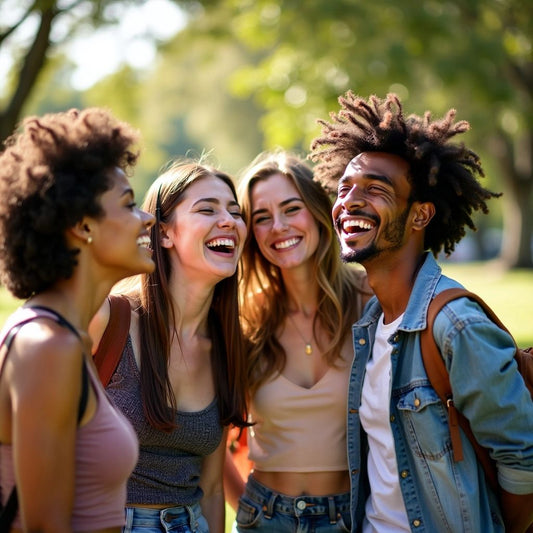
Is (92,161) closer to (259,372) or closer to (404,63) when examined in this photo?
(259,372)

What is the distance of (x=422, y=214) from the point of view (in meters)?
4.02

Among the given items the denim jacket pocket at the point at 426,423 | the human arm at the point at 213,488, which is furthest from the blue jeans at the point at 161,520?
the denim jacket pocket at the point at 426,423

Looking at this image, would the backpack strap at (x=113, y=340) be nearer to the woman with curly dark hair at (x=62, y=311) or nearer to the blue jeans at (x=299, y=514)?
the woman with curly dark hair at (x=62, y=311)

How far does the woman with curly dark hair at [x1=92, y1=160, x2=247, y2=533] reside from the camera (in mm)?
3771

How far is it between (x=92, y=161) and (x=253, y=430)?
2.36m

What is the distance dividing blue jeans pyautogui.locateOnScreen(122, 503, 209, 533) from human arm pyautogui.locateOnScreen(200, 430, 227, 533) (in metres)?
0.34

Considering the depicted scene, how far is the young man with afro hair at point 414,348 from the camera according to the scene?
3.27 meters

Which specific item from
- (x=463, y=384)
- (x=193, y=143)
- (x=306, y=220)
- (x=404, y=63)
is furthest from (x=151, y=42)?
(x=193, y=143)

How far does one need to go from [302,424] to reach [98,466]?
1.95m

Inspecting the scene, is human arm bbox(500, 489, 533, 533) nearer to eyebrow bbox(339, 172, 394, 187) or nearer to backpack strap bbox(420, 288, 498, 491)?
backpack strap bbox(420, 288, 498, 491)

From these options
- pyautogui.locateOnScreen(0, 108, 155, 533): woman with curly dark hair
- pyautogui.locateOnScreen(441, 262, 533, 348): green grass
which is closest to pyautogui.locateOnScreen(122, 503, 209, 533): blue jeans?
pyautogui.locateOnScreen(0, 108, 155, 533): woman with curly dark hair

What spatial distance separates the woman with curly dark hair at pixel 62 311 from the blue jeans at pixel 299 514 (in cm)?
168

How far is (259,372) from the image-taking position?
4.46 meters

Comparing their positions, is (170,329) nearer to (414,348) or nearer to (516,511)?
(414,348)
